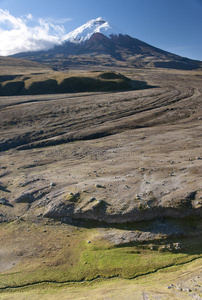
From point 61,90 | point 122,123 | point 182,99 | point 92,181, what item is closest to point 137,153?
point 92,181

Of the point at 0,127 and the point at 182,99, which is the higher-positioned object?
the point at 182,99

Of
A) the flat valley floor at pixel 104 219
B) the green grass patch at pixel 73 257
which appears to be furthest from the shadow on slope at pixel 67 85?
the green grass patch at pixel 73 257

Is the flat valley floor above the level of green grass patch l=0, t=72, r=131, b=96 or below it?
below

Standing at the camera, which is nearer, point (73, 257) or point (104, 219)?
point (73, 257)

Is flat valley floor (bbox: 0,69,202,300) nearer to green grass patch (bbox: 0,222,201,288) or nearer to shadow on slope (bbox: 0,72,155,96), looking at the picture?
green grass patch (bbox: 0,222,201,288)

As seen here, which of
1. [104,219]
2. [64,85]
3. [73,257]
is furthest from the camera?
[64,85]

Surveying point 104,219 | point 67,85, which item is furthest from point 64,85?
point 104,219

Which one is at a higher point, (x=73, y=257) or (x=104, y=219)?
(x=104, y=219)

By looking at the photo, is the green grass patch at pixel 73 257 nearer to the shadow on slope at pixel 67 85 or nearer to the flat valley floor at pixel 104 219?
the flat valley floor at pixel 104 219

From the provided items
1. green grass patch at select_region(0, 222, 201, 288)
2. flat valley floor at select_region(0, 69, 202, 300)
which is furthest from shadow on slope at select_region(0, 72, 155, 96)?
green grass patch at select_region(0, 222, 201, 288)

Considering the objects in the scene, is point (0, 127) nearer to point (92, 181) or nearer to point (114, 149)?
point (114, 149)

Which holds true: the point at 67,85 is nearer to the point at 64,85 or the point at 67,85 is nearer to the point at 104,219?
the point at 64,85
